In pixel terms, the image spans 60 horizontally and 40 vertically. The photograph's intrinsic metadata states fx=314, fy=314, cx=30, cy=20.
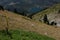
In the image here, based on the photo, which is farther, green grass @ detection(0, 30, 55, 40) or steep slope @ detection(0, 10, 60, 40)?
steep slope @ detection(0, 10, 60, 40)

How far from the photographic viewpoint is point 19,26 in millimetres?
25656

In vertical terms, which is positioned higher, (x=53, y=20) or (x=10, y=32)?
(x=10, y=32)

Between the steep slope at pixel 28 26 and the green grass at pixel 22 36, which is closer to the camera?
the green grass at pixel 22 36

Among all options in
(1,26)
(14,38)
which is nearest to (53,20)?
(1,26)

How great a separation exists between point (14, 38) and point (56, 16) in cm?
1634

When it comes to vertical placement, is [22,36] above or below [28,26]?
above

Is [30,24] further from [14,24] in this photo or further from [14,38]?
[14,38]

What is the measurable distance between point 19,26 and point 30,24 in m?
1.72

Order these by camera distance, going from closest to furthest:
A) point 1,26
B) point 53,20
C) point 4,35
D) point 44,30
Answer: point 4,35 → point 1,26 → point 44,30 → point 53,20

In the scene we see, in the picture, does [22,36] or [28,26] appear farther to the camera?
[28,26]

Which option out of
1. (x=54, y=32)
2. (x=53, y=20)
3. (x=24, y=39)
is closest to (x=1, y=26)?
(x=24, y=39)

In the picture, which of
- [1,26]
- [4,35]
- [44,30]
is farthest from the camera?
[44,30]

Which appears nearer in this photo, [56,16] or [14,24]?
[14,24]

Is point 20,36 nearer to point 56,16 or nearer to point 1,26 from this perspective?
point 1,26
